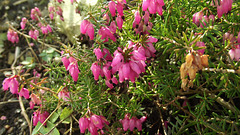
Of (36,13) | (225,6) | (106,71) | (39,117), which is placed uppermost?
(36,13)

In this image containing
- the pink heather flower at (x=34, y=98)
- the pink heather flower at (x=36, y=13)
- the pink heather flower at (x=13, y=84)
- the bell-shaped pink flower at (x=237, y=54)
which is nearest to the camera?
the bell-shaped pink flower at (x=237, y=54)

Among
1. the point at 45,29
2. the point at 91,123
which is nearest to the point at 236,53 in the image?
the point at 91,123

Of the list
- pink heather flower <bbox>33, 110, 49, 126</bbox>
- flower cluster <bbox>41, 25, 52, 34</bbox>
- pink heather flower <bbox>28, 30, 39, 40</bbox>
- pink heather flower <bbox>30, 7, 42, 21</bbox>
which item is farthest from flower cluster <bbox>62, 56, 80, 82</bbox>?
pink heather flower <bbox>30, 7, 42, 21</bbox>

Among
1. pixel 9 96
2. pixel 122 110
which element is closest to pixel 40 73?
pixel 9 96

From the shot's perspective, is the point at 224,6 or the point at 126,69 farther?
the point at 224,6

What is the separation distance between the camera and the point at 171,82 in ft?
9.76

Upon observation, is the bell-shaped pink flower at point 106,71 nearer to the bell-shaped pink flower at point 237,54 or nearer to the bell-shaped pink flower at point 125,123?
the bell-shaped pink flower at point 125,123

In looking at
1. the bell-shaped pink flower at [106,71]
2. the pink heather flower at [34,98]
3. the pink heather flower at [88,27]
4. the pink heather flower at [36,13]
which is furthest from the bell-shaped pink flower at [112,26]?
the pink heather flower at [36,13]

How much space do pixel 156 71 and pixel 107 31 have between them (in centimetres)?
106

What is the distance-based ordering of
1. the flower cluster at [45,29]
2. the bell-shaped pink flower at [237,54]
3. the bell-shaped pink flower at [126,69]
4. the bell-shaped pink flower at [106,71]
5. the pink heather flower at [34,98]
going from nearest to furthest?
1. the bell-shaped pink flower at [126,69]
2. the bell-shaped pink flower at [237,54]
3. the bell-shaped pink flower at [106,71]
4. the pink heather flower at [34,98]
5. the flower cluster at [45,29]

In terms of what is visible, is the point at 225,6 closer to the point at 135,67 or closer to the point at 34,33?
the point at 135,67

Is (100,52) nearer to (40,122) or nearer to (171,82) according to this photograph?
(171,82)

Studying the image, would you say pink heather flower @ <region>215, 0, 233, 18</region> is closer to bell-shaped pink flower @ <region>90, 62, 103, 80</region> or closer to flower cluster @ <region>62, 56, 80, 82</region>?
bell-shaped pink flower @ <region>90, 62, 103, 80</region>

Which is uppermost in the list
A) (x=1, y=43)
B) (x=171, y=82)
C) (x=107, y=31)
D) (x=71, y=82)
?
(x=1, y=43)
